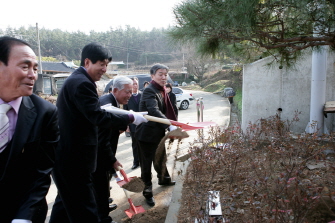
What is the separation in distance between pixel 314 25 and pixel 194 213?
263cm

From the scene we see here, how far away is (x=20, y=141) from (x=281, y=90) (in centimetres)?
606

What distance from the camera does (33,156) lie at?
1.62 meters

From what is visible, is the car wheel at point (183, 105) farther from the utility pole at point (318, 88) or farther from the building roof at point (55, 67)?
the building roof at point (55, 67)

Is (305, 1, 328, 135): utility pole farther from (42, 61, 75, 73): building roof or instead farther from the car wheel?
(42, 61, 75, 73): building roof

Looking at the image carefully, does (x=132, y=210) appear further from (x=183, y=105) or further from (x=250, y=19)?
(x=183, y=105)

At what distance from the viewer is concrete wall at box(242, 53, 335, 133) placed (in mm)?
6148

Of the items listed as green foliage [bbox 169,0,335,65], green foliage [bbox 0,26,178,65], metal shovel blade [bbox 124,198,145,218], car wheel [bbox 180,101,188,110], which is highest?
green foliage [bbox 0,26,178,65]

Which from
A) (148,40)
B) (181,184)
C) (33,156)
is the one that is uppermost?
(148,40)

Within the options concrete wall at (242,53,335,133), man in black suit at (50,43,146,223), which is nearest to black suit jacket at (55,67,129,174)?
man in black suit at (50,43,146,223)

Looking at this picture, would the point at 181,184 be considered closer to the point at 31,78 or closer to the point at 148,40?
the point at 31,78

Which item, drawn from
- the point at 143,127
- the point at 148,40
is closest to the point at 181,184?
the point at 143,127

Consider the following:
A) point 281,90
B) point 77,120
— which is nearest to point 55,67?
point 281,90

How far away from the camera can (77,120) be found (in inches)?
99.8

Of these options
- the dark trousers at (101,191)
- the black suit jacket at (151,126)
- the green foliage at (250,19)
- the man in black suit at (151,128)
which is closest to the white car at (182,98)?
the man in black suit at (151,128)
